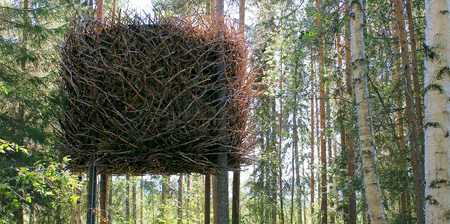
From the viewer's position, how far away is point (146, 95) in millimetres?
4457

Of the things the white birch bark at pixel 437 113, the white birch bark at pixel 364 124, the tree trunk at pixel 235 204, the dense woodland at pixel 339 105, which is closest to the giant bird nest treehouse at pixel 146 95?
the dense woodland at pixel 339 105

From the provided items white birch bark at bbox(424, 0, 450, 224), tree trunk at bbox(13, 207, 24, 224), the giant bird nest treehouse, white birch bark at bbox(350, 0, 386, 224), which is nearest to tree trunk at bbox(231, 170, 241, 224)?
the giant bird nest treehouse

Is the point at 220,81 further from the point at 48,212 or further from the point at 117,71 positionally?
the point at 48,212

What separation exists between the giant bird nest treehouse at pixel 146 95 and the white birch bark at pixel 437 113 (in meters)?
2.27

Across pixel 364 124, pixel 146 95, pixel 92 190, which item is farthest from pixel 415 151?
pixel 92 190

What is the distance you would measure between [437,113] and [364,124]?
1.13 m

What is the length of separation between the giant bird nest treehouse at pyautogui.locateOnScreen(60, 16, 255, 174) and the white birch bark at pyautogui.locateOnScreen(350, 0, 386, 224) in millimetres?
1470

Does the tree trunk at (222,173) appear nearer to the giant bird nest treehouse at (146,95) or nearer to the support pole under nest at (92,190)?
the giant bird nest treehouse at (146,95)

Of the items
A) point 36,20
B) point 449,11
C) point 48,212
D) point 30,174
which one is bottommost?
point 48,212

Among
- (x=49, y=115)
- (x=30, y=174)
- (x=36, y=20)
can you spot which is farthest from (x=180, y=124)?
(x=36, y=20)

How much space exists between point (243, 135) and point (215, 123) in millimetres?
577

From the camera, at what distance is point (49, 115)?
8.95 metres

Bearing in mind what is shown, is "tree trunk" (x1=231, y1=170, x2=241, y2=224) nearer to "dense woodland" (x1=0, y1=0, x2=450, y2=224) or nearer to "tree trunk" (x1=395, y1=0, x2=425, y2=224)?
"dense woodland" (x1=0, y1=0, x2=450, y2=224)

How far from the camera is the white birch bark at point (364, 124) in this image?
396 cm
